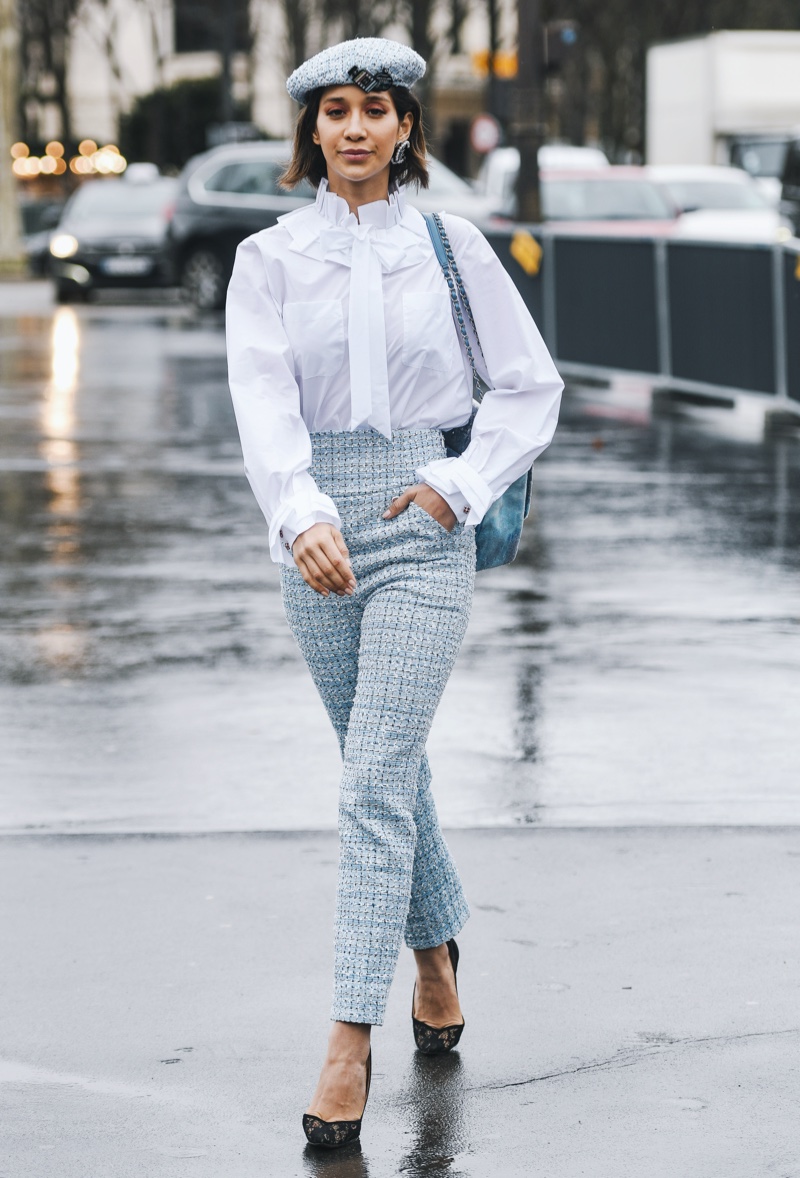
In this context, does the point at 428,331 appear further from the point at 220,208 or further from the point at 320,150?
the point at 220,208

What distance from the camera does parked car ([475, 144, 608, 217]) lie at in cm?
2511

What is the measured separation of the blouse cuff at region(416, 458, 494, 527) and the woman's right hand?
7.5 inches

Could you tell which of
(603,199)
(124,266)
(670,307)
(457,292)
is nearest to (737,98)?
(124,266)

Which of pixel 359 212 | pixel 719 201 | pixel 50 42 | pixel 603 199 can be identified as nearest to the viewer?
pixel 359 212

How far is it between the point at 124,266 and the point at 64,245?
877 mm

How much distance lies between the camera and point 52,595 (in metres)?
8.98

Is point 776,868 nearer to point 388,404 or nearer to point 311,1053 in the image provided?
point 311,1053

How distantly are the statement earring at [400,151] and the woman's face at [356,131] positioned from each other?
0.07m

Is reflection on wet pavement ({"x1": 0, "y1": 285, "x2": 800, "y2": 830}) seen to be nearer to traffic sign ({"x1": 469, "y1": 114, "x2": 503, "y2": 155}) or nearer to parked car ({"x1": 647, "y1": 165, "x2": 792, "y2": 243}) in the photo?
parked car ({"x1": 647, "y1": 165, "x2": 792, "y2": 243})

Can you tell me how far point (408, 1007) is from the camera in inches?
177

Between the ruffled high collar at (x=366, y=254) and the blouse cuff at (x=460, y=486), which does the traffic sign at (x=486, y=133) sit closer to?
the ruffled high collar at (x=366, y=254)

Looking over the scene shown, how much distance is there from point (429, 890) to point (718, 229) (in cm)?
2025

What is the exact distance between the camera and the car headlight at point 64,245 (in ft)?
97.4

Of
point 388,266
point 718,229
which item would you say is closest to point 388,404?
point 388,266
